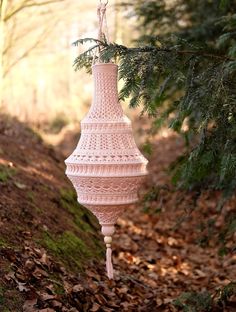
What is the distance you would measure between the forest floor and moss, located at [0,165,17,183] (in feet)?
0.05

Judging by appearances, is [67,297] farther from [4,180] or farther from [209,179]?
[209,179]

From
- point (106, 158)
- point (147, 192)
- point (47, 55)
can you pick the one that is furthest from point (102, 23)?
point (47, 55)

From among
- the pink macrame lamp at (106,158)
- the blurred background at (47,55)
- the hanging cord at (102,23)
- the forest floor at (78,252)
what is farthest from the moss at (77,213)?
the hanging cord at (102,23)

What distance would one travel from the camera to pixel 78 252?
5086 mm

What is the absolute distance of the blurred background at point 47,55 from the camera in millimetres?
8766

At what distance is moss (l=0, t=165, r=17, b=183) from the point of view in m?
5.58

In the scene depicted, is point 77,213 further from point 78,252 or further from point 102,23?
point 102,23

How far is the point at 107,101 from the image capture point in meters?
3.66

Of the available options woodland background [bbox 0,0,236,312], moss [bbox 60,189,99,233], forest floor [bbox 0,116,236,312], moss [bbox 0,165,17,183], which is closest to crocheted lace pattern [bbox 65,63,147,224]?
woodland background [bbox 0,0,236,312]

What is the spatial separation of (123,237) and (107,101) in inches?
150

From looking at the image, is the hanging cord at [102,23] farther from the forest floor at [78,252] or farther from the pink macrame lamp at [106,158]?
the forest floor at [78,252]

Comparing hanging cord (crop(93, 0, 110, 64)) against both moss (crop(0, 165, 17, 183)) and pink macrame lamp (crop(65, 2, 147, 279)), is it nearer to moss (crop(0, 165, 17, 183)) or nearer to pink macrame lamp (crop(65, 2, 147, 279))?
pink macrame lamp (crop(65, 2, 147, 279))

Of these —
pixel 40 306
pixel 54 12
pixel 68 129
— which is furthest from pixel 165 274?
pixel 68 129

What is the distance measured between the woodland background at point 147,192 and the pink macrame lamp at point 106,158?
0.43ft
